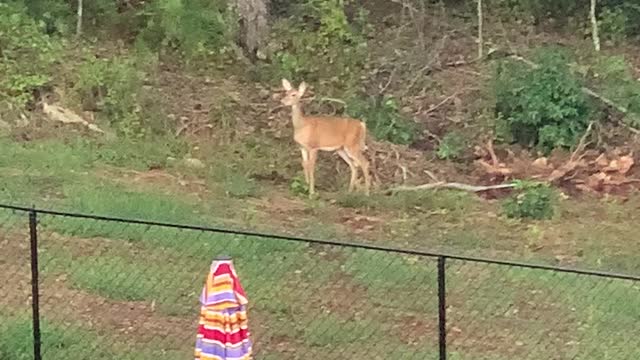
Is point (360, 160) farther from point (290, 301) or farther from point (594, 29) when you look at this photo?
point (594, 29)

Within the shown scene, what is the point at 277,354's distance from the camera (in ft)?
Answer: 29.1

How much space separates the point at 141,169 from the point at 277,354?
20.9ft

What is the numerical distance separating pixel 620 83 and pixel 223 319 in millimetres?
12952

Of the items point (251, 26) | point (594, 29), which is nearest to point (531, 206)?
point (251, 26)

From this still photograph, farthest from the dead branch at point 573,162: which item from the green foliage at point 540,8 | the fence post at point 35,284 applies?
the fence post at point 35,284

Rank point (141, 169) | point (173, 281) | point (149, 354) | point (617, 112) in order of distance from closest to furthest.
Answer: point (149, 354) → point (173, 281) → point (141, 169) → point (617, 112)

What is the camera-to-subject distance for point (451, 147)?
1680cm

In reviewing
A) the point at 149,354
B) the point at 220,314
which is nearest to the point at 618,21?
the point at 149,354

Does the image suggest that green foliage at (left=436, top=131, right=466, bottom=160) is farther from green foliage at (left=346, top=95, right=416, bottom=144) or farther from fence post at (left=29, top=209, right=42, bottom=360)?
fence post at (left=29, top=209, right=42, bottom=360)

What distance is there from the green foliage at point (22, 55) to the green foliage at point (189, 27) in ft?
5.21

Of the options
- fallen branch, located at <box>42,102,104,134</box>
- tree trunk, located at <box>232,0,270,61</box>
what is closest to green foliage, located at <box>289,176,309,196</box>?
fallen branch, located at <box>42,102,104,134</box>

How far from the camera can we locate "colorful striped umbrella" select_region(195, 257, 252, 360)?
22.4 feet

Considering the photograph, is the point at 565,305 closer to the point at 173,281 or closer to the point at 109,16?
the point at 173,281

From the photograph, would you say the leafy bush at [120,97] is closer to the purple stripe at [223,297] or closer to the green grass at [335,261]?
the green grass at [335,261]
